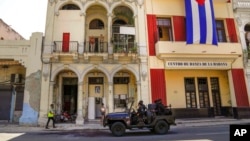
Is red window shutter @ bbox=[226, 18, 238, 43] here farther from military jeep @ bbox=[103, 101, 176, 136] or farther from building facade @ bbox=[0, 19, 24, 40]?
building facade @ bbox=[0, 19, 24, 40]

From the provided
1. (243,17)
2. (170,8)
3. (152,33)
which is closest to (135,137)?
(152,33)

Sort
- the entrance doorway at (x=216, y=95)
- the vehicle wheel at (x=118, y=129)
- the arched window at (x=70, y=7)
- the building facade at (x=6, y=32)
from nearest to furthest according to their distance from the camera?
the vehicle wheel at (x=118, y=129)
the arched window at (x=70, y=7)
the entrance doorway at (x=216, y=95)
the building facade at (x=6, y=32)

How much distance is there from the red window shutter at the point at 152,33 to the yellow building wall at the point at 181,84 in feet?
8.70

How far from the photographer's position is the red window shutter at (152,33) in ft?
61.5

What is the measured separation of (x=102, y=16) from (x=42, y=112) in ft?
34.3

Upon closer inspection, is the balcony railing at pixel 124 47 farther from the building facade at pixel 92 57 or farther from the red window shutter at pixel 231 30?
the red window shutter at pixel 231 30

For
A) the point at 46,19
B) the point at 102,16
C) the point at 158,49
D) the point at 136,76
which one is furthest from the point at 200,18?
the point at 46,19

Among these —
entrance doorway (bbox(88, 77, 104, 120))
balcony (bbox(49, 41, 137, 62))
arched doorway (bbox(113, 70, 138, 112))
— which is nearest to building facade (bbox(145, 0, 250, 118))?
balcony (bbox(49, 41, 137, 62))

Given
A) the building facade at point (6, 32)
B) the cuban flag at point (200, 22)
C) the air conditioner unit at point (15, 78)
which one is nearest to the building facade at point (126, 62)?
the air conditioner unit at point (15, 78)

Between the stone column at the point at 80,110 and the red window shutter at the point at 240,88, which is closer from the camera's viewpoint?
the stone column at the point at 80,110

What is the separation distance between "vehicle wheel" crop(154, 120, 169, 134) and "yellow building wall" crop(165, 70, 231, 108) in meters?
7.52

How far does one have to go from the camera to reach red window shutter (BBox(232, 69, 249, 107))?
18.5m

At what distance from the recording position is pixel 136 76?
18266 mm

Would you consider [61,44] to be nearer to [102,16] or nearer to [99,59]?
[99,59]
